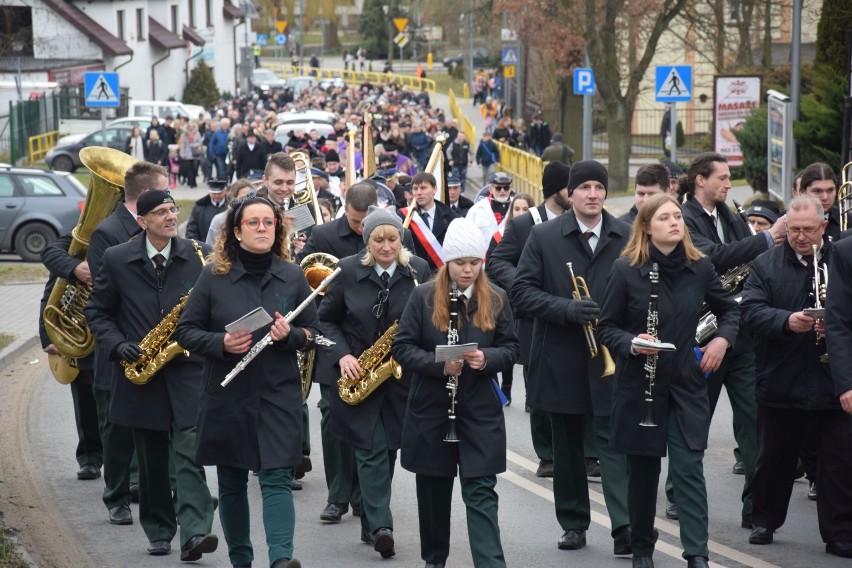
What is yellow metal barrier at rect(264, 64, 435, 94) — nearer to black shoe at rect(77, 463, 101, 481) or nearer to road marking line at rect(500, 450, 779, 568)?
road marking line at rect(500, 450, 779, 568)

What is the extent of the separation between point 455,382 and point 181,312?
65.2 inches

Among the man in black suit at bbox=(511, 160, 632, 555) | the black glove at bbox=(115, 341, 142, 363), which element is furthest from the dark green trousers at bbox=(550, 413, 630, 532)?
the black glove at bbox=(115, 341, 142, 363)

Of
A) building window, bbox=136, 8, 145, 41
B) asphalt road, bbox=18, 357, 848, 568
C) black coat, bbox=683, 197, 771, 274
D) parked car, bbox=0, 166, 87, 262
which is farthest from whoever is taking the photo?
building window, bbox=136, 8, 145, 41

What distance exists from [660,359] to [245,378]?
2.09 metres

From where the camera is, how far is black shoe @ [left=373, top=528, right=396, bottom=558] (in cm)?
812

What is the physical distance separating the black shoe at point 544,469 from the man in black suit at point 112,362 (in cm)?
293

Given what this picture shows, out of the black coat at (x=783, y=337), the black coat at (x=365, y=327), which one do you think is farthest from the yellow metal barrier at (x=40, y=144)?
the black coat at (x=783, y=337)

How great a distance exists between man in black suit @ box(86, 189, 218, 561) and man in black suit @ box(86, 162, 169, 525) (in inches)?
15.4

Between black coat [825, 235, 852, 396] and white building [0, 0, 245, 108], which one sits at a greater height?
white building [0, 0, 245, 108]

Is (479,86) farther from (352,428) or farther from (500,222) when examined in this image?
(352,428)

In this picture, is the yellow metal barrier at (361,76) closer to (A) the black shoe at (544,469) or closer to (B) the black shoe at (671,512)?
(A) the black shoe at (544,469)

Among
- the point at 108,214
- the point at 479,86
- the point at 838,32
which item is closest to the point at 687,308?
the point at 108,214

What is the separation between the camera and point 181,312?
7879 millimetres

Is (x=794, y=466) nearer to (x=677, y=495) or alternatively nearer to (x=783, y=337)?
(x=783, y=337)
